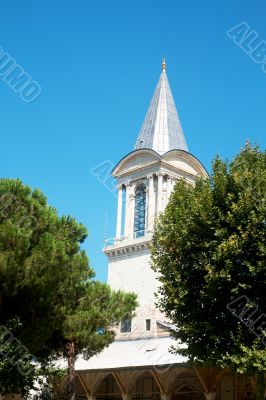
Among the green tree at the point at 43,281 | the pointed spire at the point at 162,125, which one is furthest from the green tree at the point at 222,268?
the pointed spire at the point at 162,125

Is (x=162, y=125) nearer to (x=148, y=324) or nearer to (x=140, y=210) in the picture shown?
(x=140, y=210)

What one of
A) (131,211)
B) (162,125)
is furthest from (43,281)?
(162,125)

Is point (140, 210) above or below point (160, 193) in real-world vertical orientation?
below

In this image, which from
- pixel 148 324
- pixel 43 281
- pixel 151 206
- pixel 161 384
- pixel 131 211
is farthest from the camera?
pixel 131 211

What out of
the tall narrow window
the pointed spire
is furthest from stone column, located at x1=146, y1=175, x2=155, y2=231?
the tall narrow window

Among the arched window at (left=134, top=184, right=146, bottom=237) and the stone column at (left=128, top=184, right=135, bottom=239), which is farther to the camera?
the stone column at (left=128, top=184, right=135, bottom=239)

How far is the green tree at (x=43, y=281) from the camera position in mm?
15562

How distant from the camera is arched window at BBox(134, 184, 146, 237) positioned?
40031mm

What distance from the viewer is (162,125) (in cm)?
4144

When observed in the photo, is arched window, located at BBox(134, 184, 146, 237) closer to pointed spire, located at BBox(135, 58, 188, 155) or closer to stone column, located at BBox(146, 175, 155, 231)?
stone column, located at BBox(146, 175, 155, 231)

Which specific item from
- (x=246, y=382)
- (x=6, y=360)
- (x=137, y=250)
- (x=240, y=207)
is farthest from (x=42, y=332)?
(x=137, y=250)

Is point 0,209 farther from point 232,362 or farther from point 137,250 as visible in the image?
point 137,250

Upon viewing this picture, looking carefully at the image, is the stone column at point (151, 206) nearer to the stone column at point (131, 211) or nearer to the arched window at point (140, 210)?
the arched window at point (140, 210)

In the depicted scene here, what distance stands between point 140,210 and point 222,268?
22239 mm
